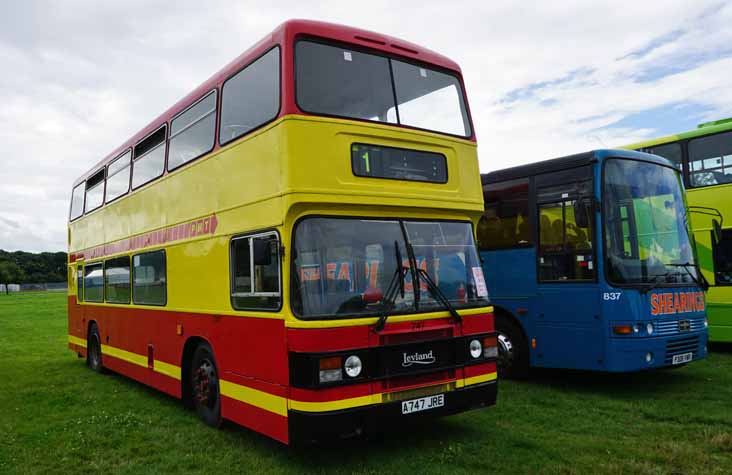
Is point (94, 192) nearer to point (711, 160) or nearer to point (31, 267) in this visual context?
point (711, 160)

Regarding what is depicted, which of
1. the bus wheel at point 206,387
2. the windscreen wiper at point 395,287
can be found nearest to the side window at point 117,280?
the bus wheel at point 206,387

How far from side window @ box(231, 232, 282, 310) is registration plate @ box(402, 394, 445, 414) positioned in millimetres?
1543

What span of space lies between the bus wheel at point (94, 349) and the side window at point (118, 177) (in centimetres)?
278

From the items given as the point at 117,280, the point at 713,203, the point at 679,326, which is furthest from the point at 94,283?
the point at 713,203

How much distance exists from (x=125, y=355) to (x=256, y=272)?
5624mm

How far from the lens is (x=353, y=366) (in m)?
5.83

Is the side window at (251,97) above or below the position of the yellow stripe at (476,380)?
above

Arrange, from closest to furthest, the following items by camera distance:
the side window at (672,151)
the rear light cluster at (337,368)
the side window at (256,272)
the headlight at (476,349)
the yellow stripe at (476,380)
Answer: the rear light cluster at (337,368)
the side window at (256,272)
the yellow stripe at (476,380)
the headlight at (476,349)
the side window at (672,151)

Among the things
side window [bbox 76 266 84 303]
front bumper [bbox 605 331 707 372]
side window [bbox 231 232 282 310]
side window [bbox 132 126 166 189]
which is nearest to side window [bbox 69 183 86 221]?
side window [bbox 76 266 84 303]

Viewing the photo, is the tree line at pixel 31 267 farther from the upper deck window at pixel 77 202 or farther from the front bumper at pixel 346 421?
the front bumper at pixel 346 421

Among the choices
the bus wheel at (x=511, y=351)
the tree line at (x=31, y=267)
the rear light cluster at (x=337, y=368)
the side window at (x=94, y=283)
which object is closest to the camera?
the rear light cluster at (x=337, y=368)

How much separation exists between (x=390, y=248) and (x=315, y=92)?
1.68 metres

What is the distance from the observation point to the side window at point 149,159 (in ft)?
31.4

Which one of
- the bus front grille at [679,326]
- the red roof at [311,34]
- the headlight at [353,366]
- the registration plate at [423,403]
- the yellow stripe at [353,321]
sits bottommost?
the registration plate at [423,403]
